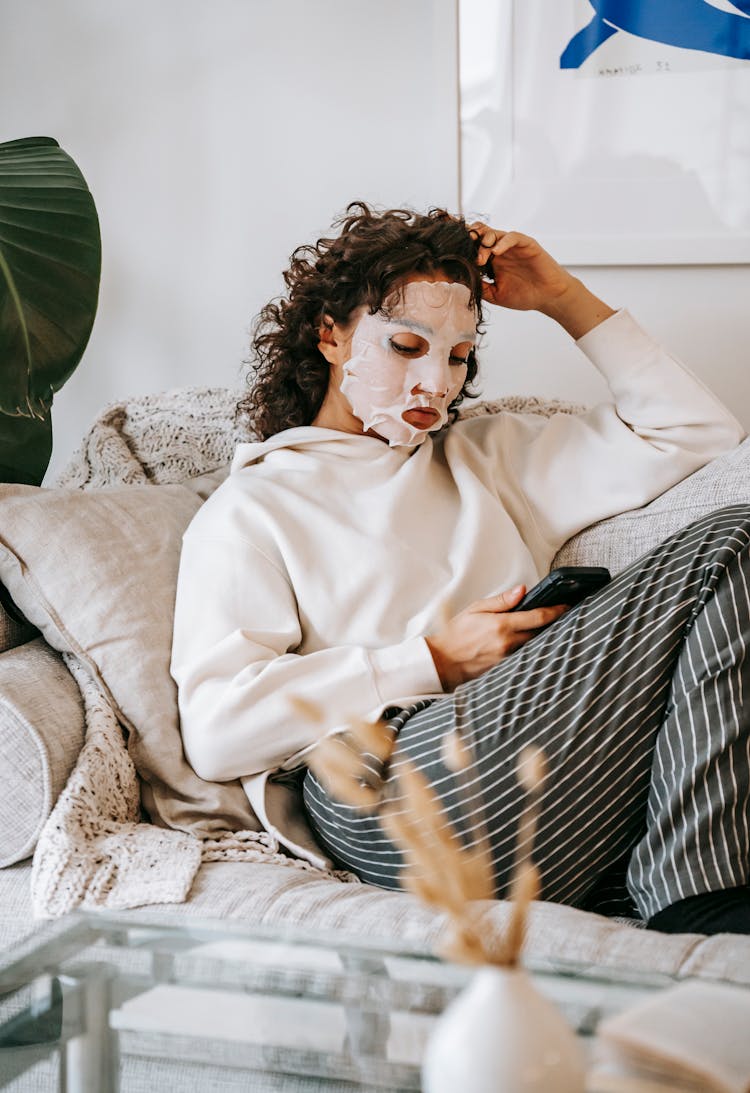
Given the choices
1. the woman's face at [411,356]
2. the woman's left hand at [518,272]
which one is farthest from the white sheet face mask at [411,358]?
the woman's left hand at [518,272]

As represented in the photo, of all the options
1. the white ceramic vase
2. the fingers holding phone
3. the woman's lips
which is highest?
the woman's lips

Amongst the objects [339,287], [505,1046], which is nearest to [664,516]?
[339,287]

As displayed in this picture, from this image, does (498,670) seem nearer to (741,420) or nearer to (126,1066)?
(126,1066)

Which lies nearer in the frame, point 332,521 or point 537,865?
point 537,865

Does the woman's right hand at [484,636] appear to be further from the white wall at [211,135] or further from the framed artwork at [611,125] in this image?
the white wall at [211,135]

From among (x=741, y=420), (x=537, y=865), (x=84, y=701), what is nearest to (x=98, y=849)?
(x=84, y=701)

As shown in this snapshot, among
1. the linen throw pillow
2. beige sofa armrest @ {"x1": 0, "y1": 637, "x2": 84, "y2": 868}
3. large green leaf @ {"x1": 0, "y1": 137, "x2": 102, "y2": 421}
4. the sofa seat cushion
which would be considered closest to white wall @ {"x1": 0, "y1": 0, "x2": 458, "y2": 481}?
large green leaf @ {"x1": 0, "y1": 137, "x2": 102, "y2": 421}

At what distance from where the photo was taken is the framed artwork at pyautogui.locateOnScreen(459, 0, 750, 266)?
1811 millimetres

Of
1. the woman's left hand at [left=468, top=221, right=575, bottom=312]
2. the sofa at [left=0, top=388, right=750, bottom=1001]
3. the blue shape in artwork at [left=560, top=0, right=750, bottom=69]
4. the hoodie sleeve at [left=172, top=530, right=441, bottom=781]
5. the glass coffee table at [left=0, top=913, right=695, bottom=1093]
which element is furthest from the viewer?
the blue shape in artwork at [left=560, top=0, right=750, bottom=69]

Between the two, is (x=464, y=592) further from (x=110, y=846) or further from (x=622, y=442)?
(x=110, y=846)

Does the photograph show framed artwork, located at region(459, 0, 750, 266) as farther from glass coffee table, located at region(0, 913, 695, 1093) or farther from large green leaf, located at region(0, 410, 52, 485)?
glass coffee table, located at region(0, 913, 695, 1093)

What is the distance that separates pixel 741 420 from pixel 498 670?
0.92 metres

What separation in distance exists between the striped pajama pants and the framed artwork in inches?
32.3

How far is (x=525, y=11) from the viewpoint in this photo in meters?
1.87
